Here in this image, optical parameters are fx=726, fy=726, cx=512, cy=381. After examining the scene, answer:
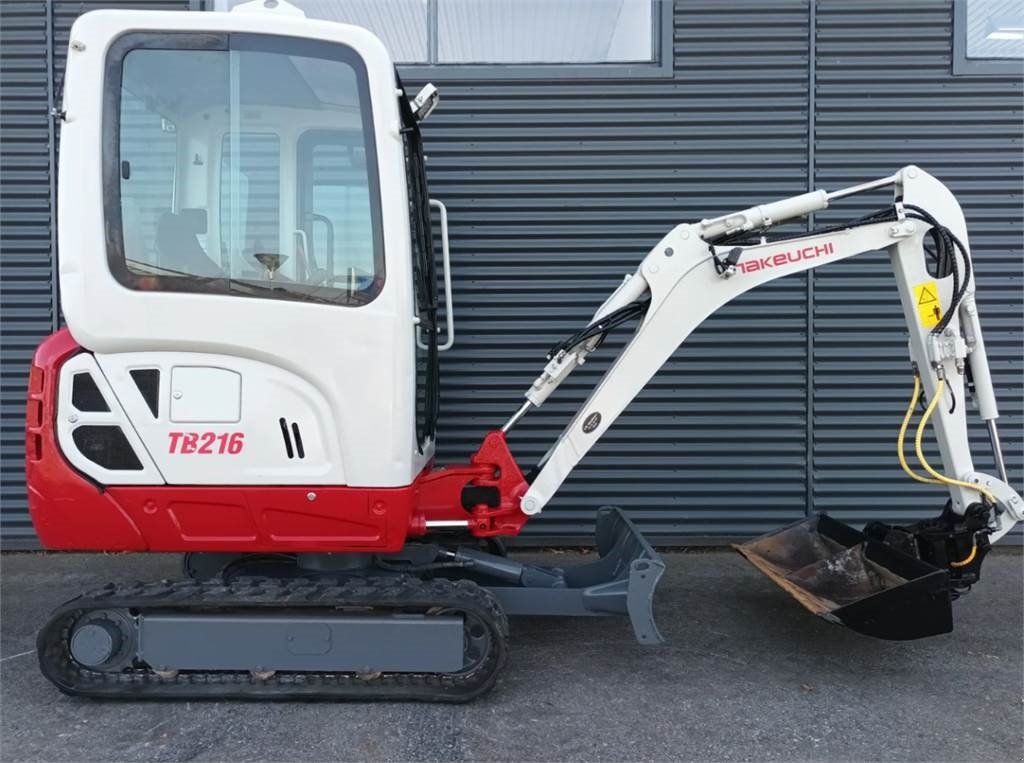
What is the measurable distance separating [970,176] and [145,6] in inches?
234

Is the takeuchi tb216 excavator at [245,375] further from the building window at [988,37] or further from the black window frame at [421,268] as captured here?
the building window at [988,37]

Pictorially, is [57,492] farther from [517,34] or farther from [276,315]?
[517,34]

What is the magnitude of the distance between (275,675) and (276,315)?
1.54 metres

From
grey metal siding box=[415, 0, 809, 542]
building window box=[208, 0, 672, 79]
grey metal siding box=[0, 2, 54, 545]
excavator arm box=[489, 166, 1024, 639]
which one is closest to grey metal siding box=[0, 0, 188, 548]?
grey metal siding box=[0, 2, 54, 545]

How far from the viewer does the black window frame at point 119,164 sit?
2893 mm

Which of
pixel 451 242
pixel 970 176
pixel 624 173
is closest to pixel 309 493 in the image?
pixel 451 242

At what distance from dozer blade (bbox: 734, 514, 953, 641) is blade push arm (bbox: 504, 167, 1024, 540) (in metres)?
0.45

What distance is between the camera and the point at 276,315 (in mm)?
2895

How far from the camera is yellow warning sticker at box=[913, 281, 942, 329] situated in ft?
11.0

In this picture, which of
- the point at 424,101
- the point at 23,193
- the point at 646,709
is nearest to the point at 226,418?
the point at 424,101

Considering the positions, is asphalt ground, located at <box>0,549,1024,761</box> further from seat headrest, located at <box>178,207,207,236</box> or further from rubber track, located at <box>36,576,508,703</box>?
seat headrest, located at <box>178,207,207,236</box>

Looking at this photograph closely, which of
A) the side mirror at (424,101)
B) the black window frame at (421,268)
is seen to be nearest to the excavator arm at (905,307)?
the black window frame at (421,268)

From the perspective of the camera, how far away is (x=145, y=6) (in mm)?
5148

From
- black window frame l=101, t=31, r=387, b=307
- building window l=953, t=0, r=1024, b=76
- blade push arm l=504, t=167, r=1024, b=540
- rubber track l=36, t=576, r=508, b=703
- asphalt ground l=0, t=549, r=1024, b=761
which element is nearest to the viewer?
asphalt ground l=0, t=549, r=1024, b=761
